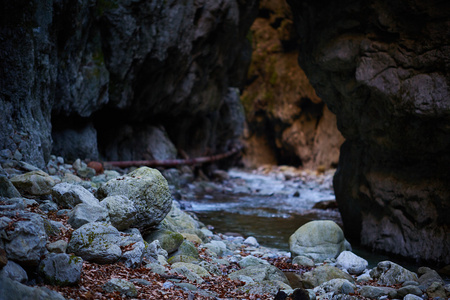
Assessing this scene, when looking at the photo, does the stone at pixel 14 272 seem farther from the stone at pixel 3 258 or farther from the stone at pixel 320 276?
the stone at pixel 320 276

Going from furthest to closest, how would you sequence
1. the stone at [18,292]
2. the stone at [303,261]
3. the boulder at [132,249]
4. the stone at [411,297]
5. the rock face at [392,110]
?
the rock face at [392,110] < the stone at [303,261] < the stone at [411,297] < the boulder at [132,249] < the stone at [18,292]

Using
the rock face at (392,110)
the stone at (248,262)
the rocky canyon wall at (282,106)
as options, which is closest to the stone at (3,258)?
the stone at (248,262)

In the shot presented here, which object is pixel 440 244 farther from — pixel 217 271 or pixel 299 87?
pixel 299 87

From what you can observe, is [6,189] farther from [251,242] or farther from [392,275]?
[392,275]

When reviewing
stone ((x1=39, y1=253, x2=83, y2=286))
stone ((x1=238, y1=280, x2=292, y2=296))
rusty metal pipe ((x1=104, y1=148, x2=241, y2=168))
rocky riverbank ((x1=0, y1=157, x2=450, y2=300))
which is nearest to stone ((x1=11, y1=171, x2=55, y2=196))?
rocky riverbank ((x1=0, y1=157, x2=450, y2=300))

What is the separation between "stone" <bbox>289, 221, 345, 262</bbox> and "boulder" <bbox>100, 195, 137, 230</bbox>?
329 centimetres

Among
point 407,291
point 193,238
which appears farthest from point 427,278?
point 193,238

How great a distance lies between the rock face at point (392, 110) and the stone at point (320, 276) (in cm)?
240

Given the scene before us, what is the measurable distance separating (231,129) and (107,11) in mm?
16600

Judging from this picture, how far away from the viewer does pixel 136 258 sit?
14.8 ft

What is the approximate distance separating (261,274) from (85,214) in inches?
97.9

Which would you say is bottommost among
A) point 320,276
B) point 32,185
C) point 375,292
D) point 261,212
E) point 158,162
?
point 261,212

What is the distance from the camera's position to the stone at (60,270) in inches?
138

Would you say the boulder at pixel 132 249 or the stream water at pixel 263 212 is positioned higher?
the boulder at pixel 132 249
